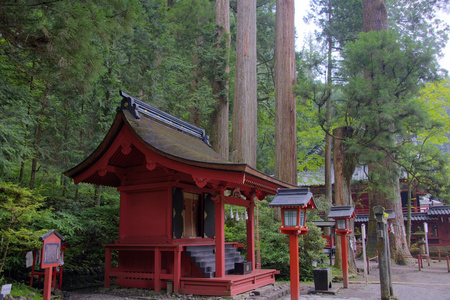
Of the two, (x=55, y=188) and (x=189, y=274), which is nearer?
(x=189, y=274)

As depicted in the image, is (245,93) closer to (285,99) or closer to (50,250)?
(285,99)

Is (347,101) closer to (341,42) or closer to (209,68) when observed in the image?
(209,68)

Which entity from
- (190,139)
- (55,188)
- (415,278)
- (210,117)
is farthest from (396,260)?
(55,188)

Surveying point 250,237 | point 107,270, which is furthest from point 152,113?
point 250,237

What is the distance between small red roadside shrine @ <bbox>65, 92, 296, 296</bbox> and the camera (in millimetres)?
7328

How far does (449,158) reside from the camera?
13008 millimetres

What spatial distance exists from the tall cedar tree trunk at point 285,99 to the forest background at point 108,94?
2.89ft

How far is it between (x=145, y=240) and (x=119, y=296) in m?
1.30

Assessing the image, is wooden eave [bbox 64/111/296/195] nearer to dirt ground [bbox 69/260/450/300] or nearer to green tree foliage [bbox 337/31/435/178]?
dirt ground [bbox 69/260/450/300]

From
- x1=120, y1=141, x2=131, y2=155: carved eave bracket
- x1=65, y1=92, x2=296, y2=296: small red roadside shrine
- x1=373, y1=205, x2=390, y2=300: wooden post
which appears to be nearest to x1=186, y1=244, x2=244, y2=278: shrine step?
x1=65, y1=92, x2=296, y2=296: small red roadside shrine

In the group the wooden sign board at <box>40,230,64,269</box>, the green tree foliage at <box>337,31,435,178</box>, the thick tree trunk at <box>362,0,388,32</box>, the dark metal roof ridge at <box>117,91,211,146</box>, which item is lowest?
the wooden sign board at <box>40,230,64,269</box>

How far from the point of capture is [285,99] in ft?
43.5

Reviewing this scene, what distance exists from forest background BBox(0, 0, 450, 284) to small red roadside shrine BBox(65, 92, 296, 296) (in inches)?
54.0

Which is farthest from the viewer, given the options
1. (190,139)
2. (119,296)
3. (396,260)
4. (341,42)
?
(341,42)
